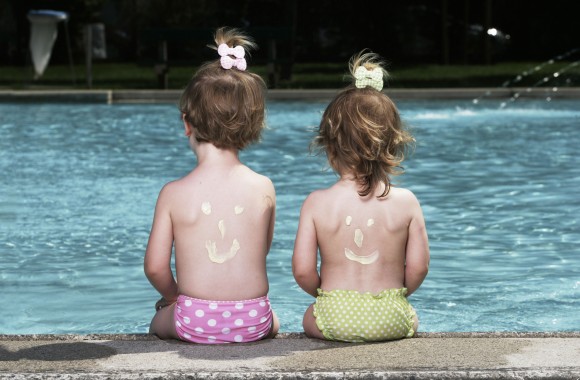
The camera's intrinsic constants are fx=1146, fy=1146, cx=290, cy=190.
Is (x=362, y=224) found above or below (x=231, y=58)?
below

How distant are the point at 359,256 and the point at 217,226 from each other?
0.45 m

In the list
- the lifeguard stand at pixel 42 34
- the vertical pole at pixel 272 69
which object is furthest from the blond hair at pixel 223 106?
the lifeguard stand at pixel 42 34

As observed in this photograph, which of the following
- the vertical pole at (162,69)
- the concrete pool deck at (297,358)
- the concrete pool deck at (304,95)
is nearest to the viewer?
the concrete pool deck at (297,358)

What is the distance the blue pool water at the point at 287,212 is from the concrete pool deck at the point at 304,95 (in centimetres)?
116

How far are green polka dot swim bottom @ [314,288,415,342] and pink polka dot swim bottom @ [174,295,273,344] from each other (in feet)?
0.65

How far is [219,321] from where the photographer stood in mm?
3463

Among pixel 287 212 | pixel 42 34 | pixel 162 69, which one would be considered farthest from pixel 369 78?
pixel 42 34

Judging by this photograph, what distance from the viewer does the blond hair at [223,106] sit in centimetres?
347

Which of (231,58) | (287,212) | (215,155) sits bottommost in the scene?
(287,212)

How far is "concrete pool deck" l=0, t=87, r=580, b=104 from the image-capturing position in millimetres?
15914

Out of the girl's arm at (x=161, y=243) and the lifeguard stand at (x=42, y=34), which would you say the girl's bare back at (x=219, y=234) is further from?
the lifeguard stand at (x=42, y=34)

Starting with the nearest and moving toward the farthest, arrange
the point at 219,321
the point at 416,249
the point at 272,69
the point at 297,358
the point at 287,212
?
the point at 297,358, the point at 219,321, the point at 416,249, the point at 287,212, the point at 272,69

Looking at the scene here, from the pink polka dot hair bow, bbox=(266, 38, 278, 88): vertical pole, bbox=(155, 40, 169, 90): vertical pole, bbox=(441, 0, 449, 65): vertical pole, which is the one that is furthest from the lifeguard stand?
the pink polka dot hair bow

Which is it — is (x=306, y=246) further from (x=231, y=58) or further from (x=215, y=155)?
(x=231, y=58)
